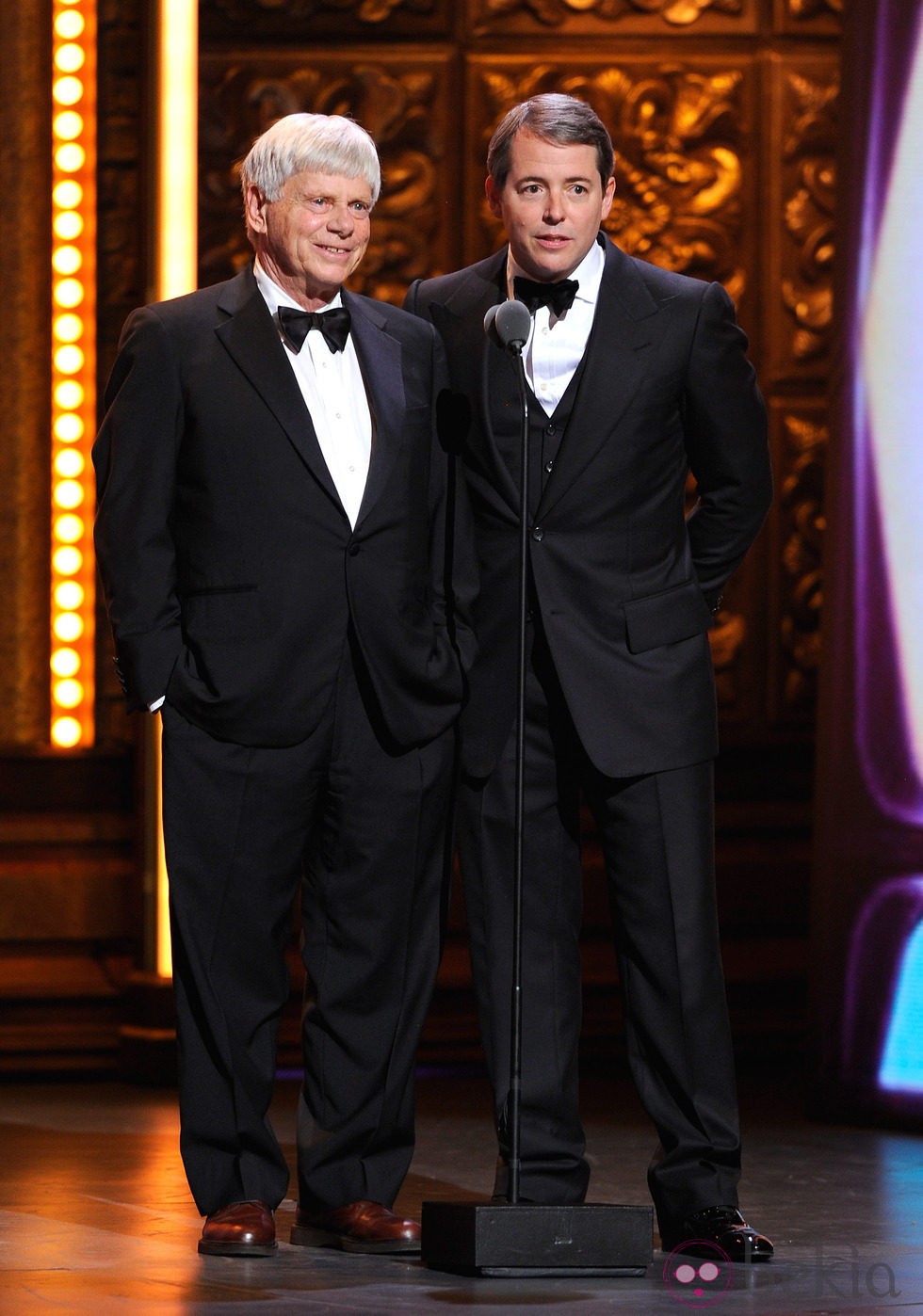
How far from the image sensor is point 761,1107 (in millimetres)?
5246

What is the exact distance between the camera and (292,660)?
11.7 feet

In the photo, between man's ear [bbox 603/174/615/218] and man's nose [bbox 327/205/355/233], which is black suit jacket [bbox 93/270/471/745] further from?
man's ear [bbox 603/174/615/218]

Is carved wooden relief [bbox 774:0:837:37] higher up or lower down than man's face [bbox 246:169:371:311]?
higher up

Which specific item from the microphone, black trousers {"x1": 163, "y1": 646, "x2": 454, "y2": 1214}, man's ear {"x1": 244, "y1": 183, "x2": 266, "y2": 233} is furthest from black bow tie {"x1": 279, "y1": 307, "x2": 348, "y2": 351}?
black trousers {"x1": 163, "y1": 646, "x2": 454, "y2": 1214}

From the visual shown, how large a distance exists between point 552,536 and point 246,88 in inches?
96.6

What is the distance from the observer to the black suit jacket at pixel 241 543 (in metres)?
3.56

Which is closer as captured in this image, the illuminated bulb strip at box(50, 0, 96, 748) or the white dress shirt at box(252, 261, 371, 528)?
the white dress shirt at box(252, 261, 371, 528)

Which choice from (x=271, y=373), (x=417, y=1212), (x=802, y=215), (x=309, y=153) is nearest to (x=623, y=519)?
(x=271, y=373)

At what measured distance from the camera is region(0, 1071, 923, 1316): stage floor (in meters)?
3.22

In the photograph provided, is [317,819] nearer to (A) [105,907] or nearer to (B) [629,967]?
(B) [629,967]

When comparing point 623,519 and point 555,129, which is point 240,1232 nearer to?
point 623,519

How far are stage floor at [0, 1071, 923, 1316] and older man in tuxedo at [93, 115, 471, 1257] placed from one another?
193mm

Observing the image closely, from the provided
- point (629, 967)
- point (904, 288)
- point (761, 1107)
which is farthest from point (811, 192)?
point (629, 967)

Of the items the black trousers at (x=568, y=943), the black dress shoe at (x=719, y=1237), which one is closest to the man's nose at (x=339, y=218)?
the black trousers at (x=568, y=943)
